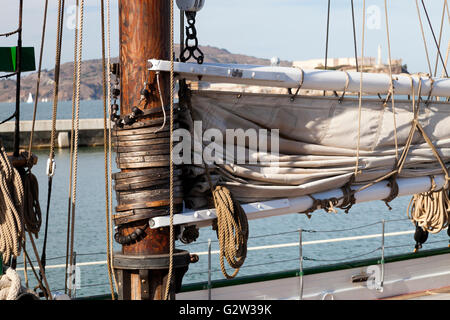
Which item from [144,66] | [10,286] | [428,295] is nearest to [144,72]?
[144,66]

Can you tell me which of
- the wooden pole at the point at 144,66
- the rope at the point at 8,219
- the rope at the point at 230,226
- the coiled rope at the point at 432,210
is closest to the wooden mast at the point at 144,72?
the wooden pole at the point at 144,66

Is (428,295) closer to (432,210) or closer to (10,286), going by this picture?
(432,210)

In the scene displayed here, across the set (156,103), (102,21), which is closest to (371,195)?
(156,103)

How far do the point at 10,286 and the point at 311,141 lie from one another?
2.44 meters

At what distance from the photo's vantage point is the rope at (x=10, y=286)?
3.60 meters

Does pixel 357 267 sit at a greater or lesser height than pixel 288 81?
lesser

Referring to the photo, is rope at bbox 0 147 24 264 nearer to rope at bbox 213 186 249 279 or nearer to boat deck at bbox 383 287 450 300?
rope at bbox 213 186 249 279

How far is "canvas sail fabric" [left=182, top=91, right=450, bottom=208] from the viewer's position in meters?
4.56

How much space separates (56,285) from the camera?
13117 millimetres

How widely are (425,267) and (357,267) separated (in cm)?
92

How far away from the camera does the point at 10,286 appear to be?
367 cm

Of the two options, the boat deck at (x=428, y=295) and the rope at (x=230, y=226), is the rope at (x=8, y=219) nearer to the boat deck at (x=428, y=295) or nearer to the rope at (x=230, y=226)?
the rope at (x=230, y=226)

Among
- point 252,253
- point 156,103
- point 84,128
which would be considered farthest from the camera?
point 84,128
